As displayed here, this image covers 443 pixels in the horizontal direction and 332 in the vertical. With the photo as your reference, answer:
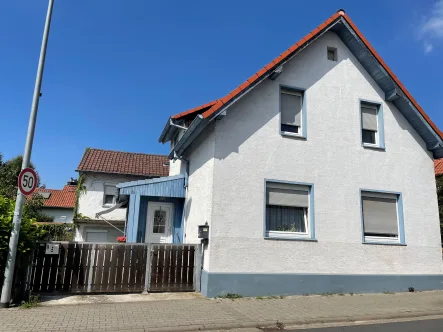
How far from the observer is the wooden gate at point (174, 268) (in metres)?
9.02

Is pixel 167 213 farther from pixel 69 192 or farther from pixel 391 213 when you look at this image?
pixel 69 192

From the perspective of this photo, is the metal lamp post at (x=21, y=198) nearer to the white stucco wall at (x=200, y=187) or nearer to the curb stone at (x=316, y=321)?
the curb stone at (x=316, y=321)

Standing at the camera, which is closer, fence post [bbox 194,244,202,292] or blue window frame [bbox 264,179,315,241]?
fence post [bbox 194,244,202,292]

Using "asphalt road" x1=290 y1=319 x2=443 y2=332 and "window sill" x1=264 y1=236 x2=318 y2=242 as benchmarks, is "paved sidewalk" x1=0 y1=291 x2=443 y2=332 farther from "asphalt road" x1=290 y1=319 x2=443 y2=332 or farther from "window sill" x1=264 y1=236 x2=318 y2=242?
"window sill" x1=264 y1=236 x2=318 y2=242

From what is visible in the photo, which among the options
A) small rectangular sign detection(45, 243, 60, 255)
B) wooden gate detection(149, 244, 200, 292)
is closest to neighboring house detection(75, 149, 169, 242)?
wooden gate detection(149, 244, 200, 292)

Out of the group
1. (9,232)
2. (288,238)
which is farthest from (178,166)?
(9,232)

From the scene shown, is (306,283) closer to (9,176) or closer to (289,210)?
(289,210)

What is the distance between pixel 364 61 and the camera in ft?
38.3

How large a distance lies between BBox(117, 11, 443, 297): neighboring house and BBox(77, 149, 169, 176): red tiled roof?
11.4 meters

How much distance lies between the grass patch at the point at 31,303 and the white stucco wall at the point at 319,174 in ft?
13.1

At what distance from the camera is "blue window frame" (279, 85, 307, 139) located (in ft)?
34.7

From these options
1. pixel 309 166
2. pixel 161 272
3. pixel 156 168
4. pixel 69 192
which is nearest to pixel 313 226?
pixel 309 166

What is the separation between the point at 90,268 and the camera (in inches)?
334

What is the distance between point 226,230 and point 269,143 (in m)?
2.89
